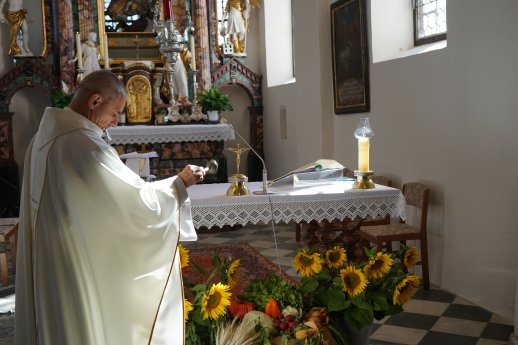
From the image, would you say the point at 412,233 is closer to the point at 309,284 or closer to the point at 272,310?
the point at 309,284

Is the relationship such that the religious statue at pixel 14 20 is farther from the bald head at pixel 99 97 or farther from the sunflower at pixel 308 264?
the sunflower at pixel 308 264

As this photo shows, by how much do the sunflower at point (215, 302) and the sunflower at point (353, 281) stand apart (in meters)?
0.59

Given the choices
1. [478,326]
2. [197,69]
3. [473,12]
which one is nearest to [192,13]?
[197,69]

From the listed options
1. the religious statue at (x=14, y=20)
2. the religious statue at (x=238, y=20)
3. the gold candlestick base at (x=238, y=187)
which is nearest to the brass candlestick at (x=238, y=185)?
the gold candlestick base at (x=238, y=187)

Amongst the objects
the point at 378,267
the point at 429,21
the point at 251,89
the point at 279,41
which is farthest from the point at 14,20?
the point at 378,267

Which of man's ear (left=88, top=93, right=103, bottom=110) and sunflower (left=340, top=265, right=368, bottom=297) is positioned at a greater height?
man's ear (left=88, top=93, right=103, bottom=110)

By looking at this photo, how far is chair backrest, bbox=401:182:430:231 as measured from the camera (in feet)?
17.1

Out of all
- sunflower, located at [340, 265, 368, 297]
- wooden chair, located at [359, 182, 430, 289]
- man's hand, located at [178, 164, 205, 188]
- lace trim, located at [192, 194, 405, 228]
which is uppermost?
man's hand, located at [178, 164, 205, 188]

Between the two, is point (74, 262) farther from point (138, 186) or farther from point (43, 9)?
point (43, 9)

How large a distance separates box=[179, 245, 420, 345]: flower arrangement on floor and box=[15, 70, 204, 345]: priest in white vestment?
193 mm

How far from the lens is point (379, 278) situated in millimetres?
3078

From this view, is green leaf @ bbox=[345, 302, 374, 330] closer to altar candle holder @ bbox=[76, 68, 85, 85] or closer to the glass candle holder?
the glass candle holder

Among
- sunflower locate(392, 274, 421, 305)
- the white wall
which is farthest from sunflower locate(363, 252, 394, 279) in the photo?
the white wall

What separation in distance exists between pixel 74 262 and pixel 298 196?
1.92m
